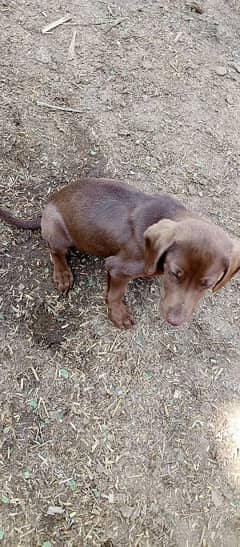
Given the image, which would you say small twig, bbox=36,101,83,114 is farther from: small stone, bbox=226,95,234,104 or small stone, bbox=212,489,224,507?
small stone, bbox=212,489,224,507

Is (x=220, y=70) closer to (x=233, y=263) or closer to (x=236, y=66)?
(x=236, y=66)

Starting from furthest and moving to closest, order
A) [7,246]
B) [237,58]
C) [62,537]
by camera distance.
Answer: [237,58] → [7,246] → [62,537]

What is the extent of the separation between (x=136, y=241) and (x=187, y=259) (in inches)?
25.3

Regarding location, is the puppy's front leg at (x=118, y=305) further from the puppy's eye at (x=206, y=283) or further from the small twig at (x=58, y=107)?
the small twig at (x=58, y=107)

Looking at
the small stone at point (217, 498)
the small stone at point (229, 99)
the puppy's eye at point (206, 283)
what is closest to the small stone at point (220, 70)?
the small stone at point (229, 99)

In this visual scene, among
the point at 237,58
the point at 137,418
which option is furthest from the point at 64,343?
the point at 237,58

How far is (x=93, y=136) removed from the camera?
17.0 ft

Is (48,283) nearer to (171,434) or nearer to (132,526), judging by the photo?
(171,434)

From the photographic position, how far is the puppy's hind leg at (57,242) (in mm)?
4066

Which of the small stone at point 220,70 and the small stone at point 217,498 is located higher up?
the small stone at point 220,70

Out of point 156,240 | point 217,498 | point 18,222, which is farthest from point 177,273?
point 217,498

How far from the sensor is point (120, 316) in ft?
13.9

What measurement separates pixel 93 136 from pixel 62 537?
343cm

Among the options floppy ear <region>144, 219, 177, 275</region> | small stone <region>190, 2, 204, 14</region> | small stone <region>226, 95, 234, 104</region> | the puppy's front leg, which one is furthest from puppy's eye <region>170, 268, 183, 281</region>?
small stone <region>190, 2, 204, 14</region>
